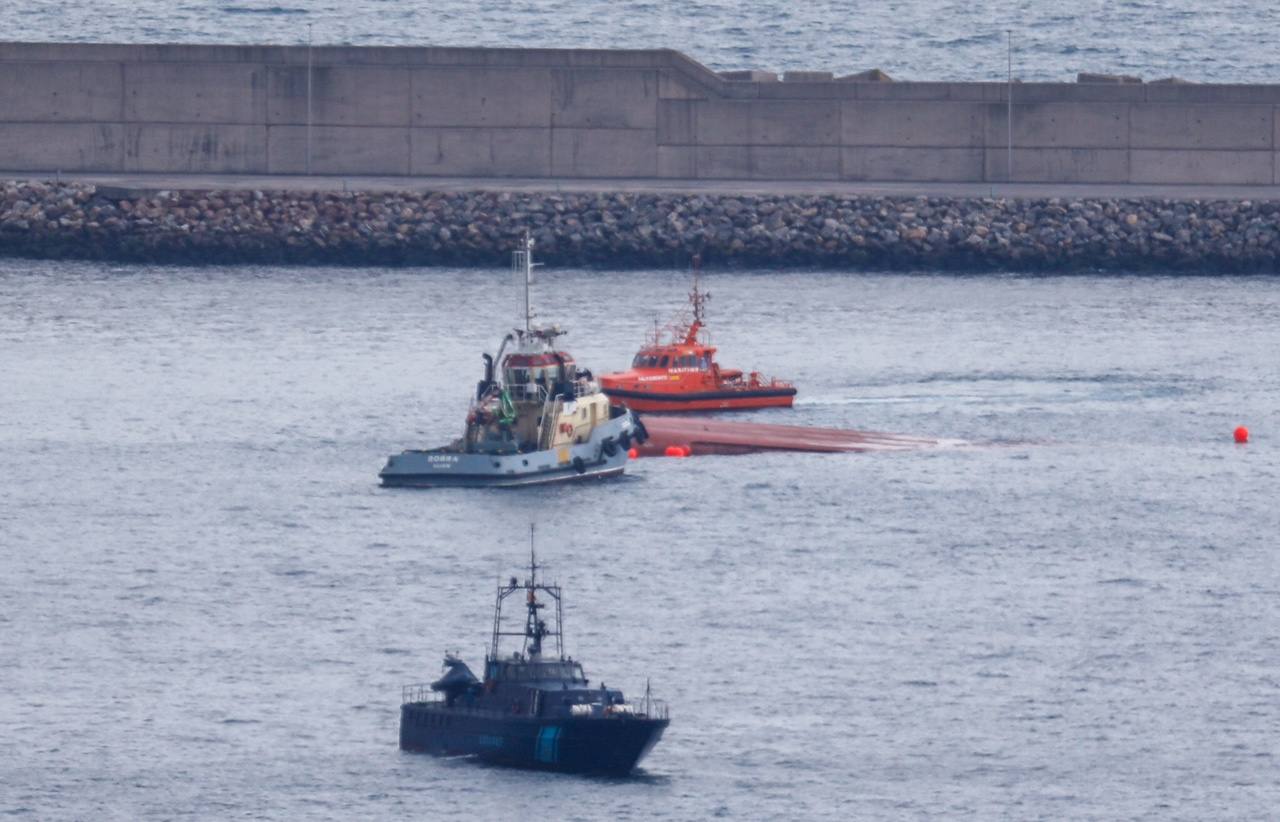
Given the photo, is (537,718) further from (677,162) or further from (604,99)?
(677,162)

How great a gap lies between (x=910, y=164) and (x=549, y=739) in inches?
2895

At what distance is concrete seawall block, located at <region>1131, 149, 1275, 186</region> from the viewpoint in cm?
12450

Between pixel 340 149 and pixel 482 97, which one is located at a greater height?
pixel 482 97

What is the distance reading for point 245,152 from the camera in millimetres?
124000

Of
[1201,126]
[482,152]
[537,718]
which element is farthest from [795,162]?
[537,718]

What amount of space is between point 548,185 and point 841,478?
44273 millimetres

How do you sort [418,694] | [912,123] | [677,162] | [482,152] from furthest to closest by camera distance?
[677,162], [482,152], [912,123], [418,694]

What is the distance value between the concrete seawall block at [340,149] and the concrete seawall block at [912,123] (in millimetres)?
16925

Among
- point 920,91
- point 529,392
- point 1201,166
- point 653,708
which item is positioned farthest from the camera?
point 1201,166

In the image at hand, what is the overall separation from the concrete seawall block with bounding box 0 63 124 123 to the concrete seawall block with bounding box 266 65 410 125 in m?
5.93

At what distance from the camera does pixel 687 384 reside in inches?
3671

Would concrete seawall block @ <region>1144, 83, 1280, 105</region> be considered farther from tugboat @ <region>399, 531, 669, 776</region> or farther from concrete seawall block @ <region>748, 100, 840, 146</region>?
tugboat @ <region>399, 531, 669, 776</region>

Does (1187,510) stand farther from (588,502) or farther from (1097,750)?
(1097,750)

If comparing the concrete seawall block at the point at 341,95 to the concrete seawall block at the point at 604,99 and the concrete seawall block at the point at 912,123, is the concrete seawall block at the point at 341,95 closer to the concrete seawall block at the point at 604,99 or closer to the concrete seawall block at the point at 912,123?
the concrete seawall block at the point at 604,99
